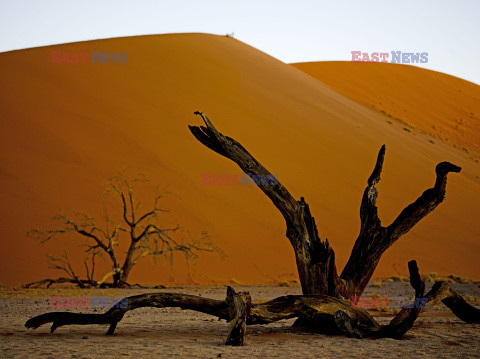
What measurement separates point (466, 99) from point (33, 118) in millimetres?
38260

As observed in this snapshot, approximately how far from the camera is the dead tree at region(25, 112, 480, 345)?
240 inches

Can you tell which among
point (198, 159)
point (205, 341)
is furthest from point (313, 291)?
point (198, 159)

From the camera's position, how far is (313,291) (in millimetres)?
6824

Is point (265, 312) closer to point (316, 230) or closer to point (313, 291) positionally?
point (313, 291)

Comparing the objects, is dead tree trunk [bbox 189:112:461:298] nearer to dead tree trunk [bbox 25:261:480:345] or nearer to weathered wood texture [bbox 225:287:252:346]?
dead tree trunk [bbox 25:261:480:345]

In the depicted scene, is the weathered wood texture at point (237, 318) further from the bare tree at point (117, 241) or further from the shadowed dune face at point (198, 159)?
the shadowed dune face at point (198, 159)

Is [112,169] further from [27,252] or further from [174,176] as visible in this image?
[27,252]

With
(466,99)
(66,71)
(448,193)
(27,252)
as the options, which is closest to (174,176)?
(27,252)

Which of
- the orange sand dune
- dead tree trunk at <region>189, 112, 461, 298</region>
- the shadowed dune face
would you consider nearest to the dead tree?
dead tree trunk at <region>189, 112, 461, 298</region>

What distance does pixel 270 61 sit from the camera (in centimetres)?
3253

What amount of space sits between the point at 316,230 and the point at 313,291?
0.71 meters

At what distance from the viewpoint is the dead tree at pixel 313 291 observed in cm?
610

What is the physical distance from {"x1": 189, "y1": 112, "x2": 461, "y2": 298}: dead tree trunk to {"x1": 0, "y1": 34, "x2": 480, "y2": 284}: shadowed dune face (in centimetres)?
822

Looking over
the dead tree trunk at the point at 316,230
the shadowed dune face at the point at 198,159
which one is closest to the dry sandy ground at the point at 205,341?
the dead tree trunk at the point at 316,230
